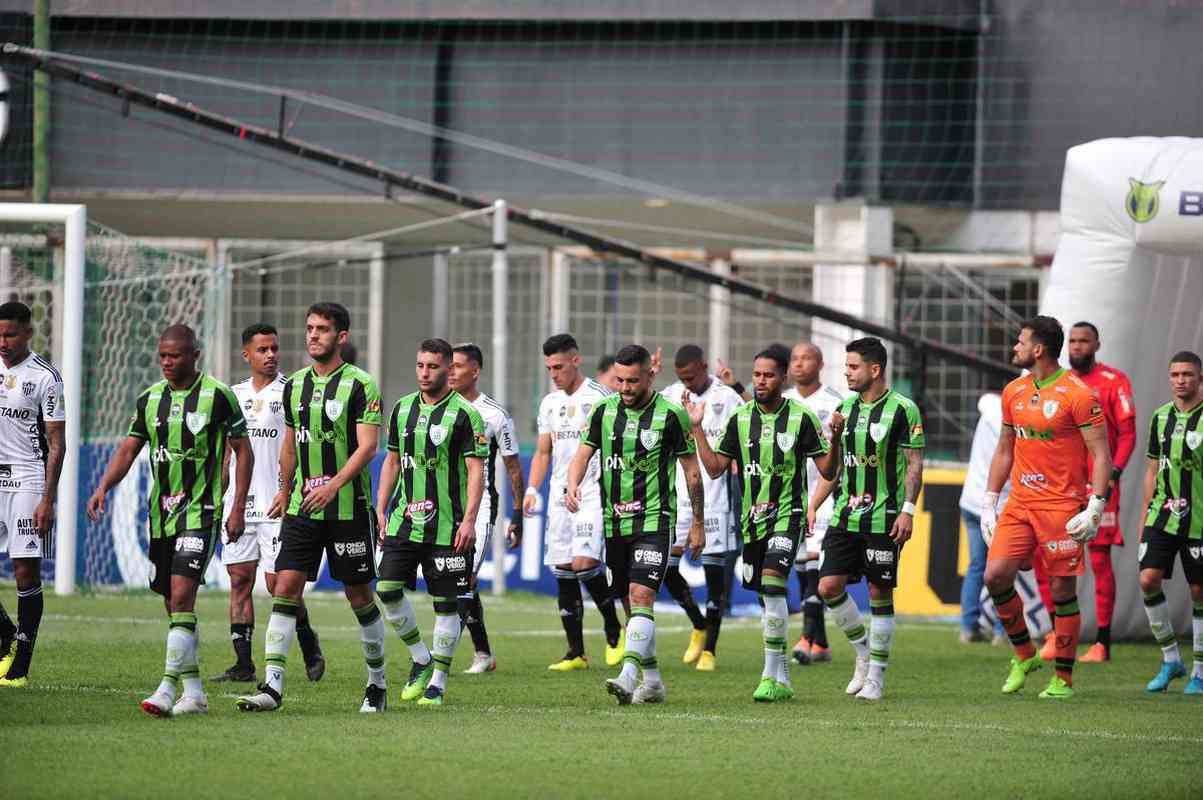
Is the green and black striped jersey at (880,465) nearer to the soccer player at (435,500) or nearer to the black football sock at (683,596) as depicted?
the black football sock at (683,596)

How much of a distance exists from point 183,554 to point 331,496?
79cm

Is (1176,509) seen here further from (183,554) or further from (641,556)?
(183,554)

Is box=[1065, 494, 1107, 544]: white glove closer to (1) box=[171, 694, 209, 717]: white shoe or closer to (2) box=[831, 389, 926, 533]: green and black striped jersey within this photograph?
(2) box=[831, 389, 926, 533]: green and black striped jersey

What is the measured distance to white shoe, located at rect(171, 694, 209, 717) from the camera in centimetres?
916

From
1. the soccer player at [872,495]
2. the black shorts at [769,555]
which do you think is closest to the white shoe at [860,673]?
the soccer player at [872,495]

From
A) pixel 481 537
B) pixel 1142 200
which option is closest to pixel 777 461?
pixel 481 537

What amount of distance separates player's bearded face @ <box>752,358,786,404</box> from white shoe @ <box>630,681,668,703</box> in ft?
6.00

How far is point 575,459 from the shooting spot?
10.6 metres

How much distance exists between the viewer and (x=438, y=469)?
981 cm

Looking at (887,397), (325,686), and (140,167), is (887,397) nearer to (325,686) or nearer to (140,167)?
(325,686)

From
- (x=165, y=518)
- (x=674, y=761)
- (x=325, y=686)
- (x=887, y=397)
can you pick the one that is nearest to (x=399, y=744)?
(x=674, y=761)

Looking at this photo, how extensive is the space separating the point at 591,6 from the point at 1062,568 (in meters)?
13.6

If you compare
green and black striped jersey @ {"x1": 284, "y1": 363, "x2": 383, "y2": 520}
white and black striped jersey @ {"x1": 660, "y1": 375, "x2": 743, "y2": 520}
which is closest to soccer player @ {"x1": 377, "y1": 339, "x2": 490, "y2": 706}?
green and black striped jersey @ {"x1": 284, "y1": 363, "x2": 383, "y2": 520}

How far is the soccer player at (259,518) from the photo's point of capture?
11.1 metres
